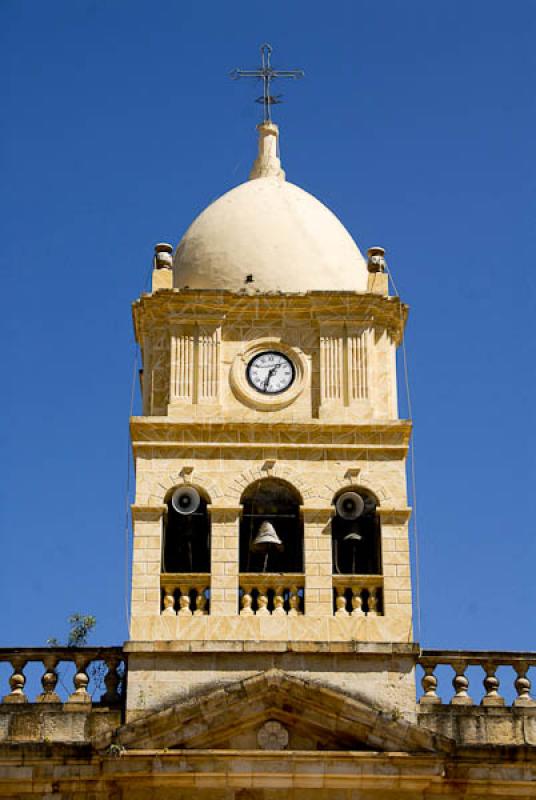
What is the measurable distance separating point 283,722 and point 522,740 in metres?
2.97

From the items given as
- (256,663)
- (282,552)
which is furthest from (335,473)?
(256,663)

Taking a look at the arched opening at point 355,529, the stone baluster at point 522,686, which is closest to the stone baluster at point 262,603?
the arched opening at point 355,529

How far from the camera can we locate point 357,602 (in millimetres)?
24250

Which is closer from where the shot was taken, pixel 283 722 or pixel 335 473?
pixel 283 722

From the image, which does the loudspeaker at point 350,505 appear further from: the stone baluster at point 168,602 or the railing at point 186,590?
the stone baluster at point 168,602

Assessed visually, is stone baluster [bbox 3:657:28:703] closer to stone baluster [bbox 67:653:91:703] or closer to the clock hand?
stone baluster [bbox 67:653:91:703]

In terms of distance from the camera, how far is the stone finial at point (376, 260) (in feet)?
87.6

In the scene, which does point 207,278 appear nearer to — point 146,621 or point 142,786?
point 146,621

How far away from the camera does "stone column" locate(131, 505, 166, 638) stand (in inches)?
945

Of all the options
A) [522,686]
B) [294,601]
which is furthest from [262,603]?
[522,686]

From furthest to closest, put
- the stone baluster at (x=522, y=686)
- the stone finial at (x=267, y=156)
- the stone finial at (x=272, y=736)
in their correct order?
the stone finial at (x=267, y=156) < the stone baluster at (x=522, y=686) < the stone finial at (x=272, y=736)

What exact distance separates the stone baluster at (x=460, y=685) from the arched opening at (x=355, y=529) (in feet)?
5.85

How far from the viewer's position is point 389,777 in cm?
2255

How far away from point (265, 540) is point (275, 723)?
256cm
